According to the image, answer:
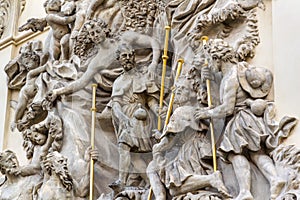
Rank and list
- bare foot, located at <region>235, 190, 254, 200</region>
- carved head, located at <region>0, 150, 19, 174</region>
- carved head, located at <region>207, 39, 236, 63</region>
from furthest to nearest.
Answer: carved head, located at <region>0, 150, 19, 174</region> < carved head, located at <region>207, 39, 236, 63</region> < bare foot, located at <region>235, 190, 254, 200</region>

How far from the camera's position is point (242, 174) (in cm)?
657

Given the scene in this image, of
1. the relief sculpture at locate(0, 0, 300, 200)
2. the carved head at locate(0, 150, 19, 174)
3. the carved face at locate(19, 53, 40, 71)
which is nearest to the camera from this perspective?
the relief sculpture at locate(0, 0, 300, 200)

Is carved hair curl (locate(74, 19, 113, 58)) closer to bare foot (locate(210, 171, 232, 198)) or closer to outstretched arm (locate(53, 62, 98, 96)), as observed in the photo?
outstretched arm (locate(53, 62, 98, 96))

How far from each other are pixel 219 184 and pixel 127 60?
169 cm

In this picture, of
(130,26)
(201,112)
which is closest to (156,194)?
(201,112)

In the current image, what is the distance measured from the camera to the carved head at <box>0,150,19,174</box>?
8422 mm

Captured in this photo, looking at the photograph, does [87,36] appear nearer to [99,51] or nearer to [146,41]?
[99,51]

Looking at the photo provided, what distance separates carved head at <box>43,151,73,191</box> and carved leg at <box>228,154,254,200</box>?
1.59 m

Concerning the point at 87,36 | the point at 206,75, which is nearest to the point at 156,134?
the point at 206,75

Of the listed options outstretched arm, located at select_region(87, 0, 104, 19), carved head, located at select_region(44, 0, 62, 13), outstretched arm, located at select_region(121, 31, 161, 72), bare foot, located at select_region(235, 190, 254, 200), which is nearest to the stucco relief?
carved head, located at select_region(44, 0, 62, 13)

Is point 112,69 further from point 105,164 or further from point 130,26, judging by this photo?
point 105,164

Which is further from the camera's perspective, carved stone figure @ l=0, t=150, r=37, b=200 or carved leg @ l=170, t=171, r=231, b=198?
carved stone figure @ l=0, t=150, r=37, b=200

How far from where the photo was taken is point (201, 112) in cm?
691

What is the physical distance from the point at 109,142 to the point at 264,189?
1.83 meters
